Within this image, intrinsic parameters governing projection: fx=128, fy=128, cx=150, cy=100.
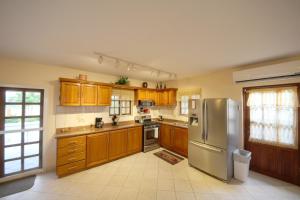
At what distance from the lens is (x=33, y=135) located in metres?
3.05

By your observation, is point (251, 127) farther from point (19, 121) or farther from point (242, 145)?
point (19, 121)

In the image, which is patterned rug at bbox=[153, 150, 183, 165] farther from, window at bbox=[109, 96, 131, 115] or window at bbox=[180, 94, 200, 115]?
window at bbox=[109, 96, 131, 115]

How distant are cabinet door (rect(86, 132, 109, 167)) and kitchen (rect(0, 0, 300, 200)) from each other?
0.02 metres

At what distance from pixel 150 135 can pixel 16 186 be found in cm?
329

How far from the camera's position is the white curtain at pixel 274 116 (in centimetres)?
262

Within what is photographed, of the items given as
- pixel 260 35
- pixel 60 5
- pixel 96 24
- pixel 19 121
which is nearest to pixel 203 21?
pixel 260 35

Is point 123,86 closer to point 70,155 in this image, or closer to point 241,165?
point 70,155

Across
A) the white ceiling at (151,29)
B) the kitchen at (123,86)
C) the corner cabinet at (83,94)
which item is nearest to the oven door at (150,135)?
the kitchen at (123,86)

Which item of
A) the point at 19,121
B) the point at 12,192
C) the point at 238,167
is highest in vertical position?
the point at 19,121

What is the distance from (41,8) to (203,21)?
1717mm

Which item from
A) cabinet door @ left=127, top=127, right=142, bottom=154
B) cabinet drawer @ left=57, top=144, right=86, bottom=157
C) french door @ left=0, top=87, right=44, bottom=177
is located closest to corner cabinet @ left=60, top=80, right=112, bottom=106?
french door @ left=0, top=87, right=44, bottom=177

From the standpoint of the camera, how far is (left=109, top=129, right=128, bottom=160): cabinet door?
11.5 ft

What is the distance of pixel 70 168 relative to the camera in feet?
9.33

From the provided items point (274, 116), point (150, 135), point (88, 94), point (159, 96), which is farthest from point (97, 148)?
point (274, 116)
